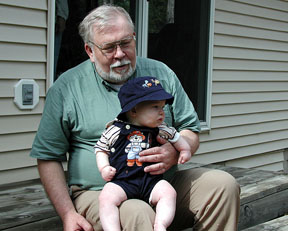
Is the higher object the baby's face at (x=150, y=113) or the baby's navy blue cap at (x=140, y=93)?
the baby's navy blue cap at (x=140, y=93)

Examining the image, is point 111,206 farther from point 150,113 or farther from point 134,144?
point 150,113

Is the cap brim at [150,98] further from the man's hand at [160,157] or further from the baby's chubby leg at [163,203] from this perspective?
the baby's chubby leg at [163,203]

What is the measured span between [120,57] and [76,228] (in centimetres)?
87

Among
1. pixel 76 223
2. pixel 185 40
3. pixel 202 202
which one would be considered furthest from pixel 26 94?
pixel 185 40

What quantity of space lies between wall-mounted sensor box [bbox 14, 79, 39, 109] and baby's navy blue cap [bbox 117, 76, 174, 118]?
1664 millimetres

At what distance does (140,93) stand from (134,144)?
244 millimetres

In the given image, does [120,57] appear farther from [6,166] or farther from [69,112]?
[6,166]

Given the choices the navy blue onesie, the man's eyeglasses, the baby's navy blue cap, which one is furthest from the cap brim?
the man's eyeglasses

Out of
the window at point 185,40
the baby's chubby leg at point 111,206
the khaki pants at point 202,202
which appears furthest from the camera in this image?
the window at point 185,40

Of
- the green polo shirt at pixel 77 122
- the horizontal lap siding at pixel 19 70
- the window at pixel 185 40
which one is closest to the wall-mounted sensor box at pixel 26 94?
the horizontal lap siding at pixel 19 70

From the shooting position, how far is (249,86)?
650cm

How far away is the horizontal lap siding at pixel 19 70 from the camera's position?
3762mm

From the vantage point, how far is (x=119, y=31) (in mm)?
2506

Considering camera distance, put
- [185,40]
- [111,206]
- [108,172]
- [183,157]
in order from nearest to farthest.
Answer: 1. [111,206]
2. [108,172]
3. [183,157]
4. [185,40]
